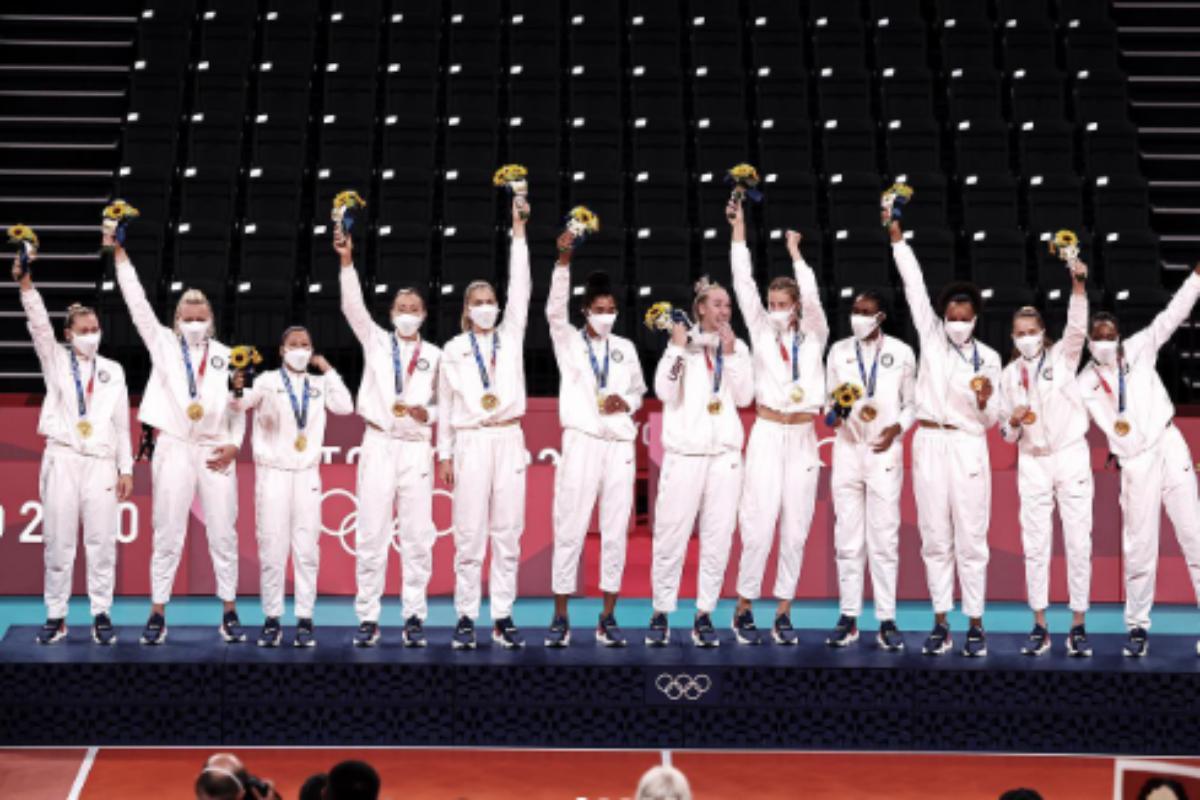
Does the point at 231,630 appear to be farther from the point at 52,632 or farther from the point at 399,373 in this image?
the point at 399,373

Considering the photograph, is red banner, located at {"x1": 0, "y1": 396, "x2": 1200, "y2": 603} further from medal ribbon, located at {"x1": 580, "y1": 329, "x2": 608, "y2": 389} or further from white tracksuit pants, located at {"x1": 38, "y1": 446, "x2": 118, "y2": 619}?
medal ribbon, located at {"x1": 580, "y1": 329, "x2": 608, "y2": 389}

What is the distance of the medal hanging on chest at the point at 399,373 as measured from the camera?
9266 mm

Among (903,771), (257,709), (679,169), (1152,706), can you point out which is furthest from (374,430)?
(679,169)

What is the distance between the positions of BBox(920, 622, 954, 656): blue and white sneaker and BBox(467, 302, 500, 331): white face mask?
3.15m

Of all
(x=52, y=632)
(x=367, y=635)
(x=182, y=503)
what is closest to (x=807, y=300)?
(x=367, y=635)

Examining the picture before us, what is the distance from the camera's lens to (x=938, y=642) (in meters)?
9.32

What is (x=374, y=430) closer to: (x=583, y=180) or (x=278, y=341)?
(x=278, y=341)

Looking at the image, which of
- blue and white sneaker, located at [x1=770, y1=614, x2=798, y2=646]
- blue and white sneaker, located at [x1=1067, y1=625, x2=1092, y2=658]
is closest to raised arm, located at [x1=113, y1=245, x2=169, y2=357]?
blue and white sneaker, located at [x1=770, y1=614, x2=798, y2=646]

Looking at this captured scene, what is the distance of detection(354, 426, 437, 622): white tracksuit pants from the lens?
9.33 m

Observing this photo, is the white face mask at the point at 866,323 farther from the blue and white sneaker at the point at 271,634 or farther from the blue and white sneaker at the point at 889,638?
the blue and white sneaker at the point at 271,634

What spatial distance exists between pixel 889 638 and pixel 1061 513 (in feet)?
4.11

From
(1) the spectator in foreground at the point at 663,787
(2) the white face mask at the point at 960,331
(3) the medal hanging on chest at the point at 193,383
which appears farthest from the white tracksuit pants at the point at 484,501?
(1) the spectator in foreground at the point at 663,787

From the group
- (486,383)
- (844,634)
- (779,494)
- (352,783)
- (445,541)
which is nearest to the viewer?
(352,783)

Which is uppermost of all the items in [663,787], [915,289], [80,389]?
[915,289]
